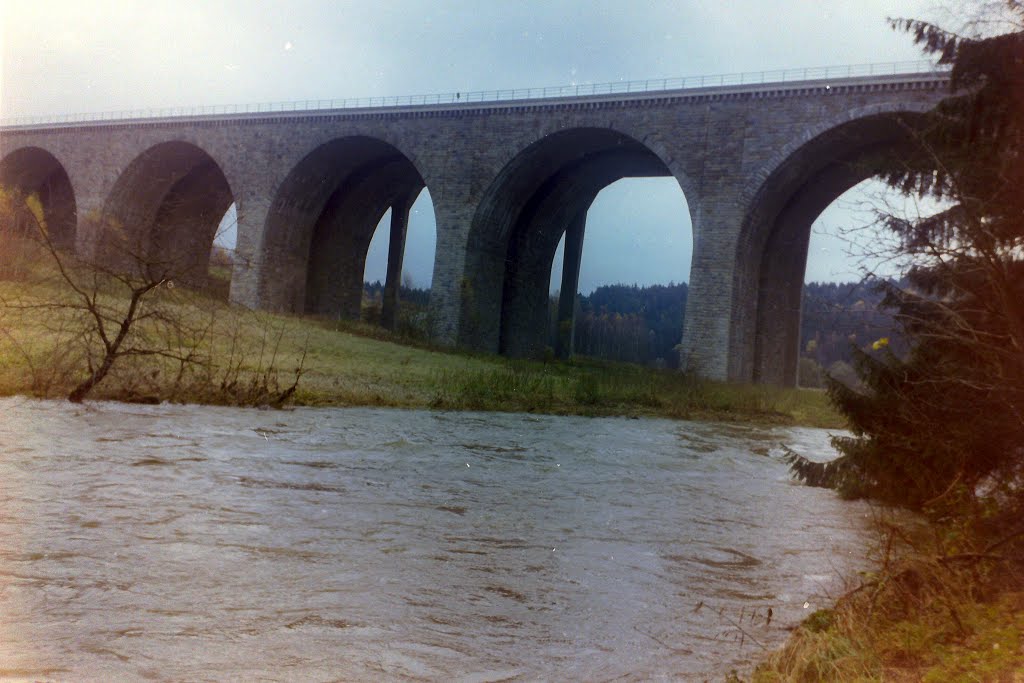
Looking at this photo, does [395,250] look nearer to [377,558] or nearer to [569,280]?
[569,280]

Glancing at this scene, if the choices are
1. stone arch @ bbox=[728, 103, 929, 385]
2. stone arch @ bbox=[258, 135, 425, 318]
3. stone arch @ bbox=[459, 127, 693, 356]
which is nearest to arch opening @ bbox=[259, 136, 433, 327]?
stone arch @ bbox=[258, 135, 425, 318]

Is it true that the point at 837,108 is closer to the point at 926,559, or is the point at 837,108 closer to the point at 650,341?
the point at 926,559

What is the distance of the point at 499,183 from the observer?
1252 inches

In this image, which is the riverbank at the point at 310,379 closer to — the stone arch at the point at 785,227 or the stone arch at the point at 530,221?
the stone arch at the point at 785,227

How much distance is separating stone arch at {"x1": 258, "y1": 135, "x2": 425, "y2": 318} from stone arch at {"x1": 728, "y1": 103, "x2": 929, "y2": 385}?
42.9 ft

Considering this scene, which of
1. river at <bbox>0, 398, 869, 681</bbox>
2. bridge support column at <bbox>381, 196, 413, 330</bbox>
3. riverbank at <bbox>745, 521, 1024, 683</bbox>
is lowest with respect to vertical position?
river at <bbox>0, 398, 869, 681</bbox>

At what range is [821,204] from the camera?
3067cm

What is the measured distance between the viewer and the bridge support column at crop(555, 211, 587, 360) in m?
38.6

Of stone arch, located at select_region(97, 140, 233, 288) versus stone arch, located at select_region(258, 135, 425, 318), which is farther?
stone arch, located at select_region(97, 140, 233, 288)

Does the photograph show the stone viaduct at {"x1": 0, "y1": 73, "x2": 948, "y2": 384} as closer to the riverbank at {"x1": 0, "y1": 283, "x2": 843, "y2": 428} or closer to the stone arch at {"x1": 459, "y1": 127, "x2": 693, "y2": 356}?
the stone arch at {"x1": 459, "y1": 127, "x2": 693, "y2": 356}

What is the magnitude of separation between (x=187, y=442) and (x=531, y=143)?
77.7 ft

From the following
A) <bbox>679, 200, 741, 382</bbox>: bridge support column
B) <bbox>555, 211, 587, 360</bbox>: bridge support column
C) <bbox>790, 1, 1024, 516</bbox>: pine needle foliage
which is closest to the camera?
<bbox>790, 1, 1024, 516</bbox>: pine needle foliage

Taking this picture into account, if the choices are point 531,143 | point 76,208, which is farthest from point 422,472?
point 76,208

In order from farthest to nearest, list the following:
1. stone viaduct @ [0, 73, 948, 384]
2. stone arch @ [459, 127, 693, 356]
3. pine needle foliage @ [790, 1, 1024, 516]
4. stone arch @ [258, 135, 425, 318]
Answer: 1. stone arch @ [258, 135, 425, 318]
2. stone arch @ [459, 127, 693, 356]
3. stone viaduct @ [0, 73, 948, 384]
4. pine needle foliage @ [790, 1, 1024, 516]
